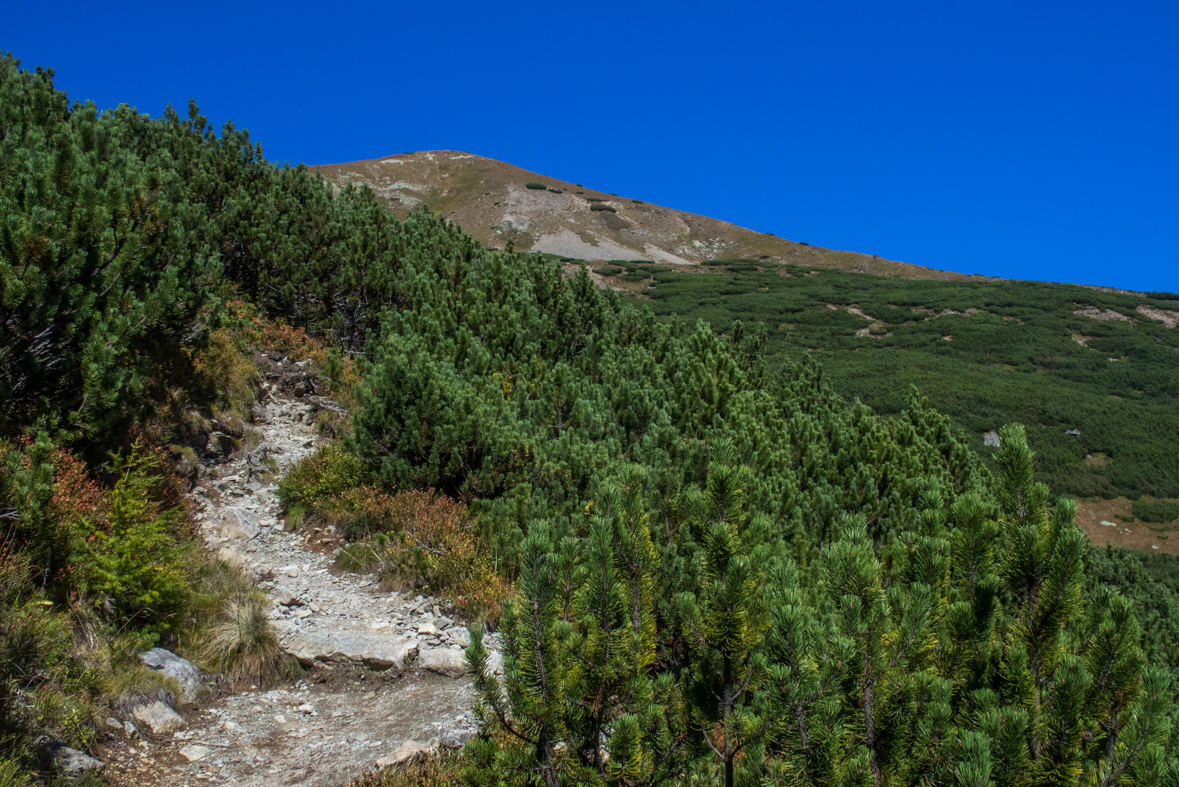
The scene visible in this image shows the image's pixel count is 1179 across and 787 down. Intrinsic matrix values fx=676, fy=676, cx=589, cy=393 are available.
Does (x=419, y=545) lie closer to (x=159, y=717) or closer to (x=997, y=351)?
(x=159, y=717)

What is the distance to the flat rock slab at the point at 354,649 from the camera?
190 inches

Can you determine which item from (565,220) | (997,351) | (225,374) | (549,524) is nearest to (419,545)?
(549,524)

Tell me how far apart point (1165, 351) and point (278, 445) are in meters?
44.0

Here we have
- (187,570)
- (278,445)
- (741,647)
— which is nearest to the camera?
(741,647)

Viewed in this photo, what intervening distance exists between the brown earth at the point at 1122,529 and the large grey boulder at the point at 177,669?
75.9 ft

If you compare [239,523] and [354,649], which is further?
[239,523]

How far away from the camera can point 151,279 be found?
614cm

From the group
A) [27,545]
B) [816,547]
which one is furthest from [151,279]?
[816,547]

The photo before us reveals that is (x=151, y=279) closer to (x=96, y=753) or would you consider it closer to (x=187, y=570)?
(x=187, y=570)

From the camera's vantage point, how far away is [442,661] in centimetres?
493

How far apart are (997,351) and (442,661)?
129 ft

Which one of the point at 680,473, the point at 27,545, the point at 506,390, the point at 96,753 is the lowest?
the point at 96,753

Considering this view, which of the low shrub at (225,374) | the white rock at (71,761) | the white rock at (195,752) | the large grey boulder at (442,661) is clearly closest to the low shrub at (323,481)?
the low shrub at (225,374)

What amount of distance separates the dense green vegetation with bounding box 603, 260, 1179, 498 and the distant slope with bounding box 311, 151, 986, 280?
1615cm
